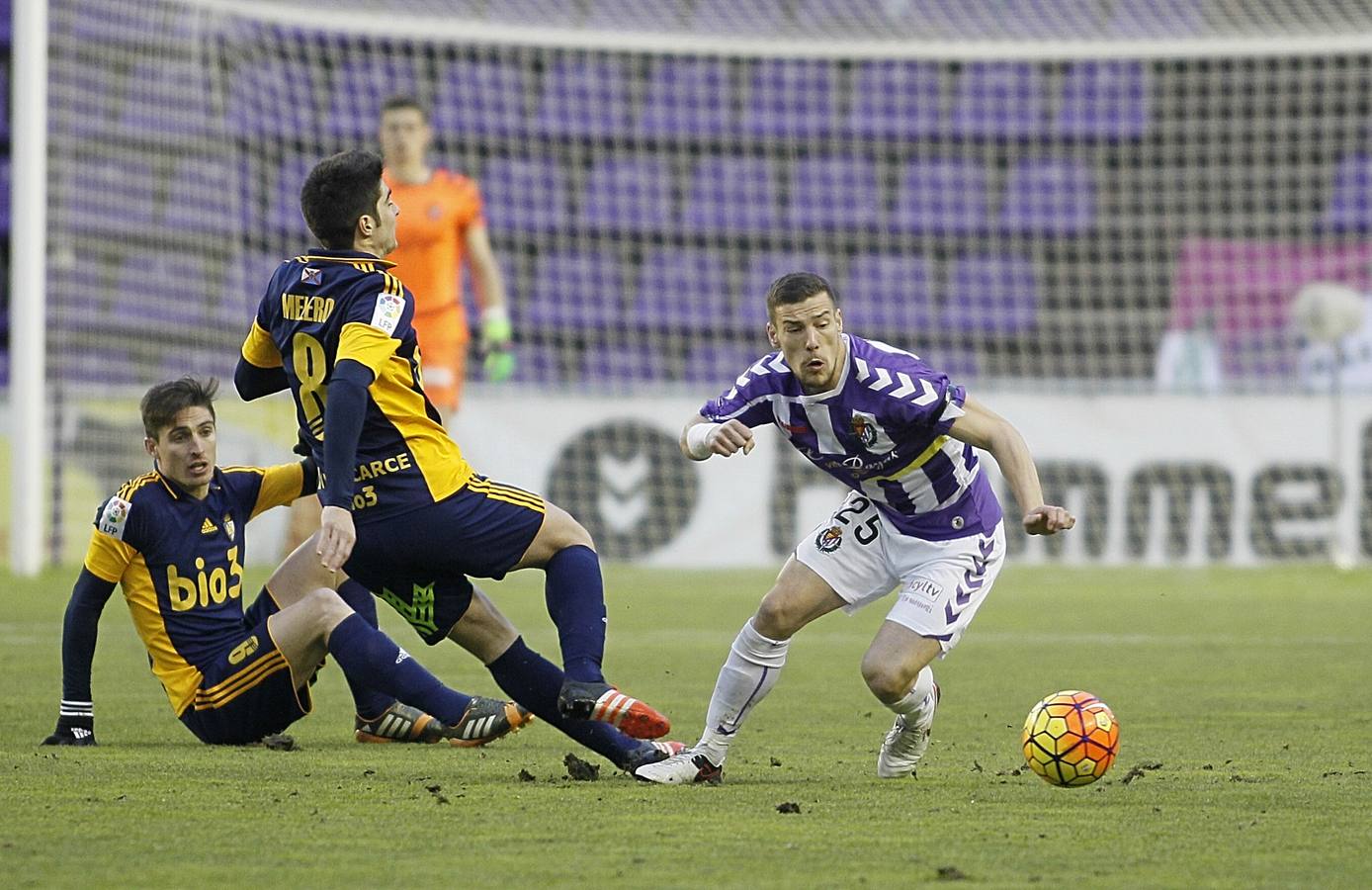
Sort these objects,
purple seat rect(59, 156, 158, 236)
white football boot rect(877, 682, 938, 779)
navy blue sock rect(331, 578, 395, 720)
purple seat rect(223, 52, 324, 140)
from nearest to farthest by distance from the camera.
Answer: white football boot rect(877, 682, 938, 779)
navy blue sock rect(331, 578, 395, 720)
purple seat rect(59, 156, 158, 236)
purple seat rect(223, 52, 324, 140)

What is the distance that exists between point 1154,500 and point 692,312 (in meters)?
5.15

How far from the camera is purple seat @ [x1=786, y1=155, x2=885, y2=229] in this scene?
58.5ft

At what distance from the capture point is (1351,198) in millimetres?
17984

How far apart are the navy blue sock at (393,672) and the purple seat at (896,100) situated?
563 inches

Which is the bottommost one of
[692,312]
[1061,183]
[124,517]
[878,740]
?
[878,740]

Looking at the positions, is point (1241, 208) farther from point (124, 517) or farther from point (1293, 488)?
point (124, 517)

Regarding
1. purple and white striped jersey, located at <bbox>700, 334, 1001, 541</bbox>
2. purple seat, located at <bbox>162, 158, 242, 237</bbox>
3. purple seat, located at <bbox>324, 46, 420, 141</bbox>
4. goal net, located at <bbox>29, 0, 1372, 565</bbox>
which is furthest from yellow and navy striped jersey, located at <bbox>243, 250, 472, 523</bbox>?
purple seat, located at <bbox>324, 46, 420, 141</bbox>

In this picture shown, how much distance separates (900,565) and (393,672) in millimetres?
1415

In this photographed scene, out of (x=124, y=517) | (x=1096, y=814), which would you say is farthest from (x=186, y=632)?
(x=1096, y=814)

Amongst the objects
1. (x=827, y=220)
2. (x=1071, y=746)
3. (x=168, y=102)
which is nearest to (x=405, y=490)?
(x=1071, y=746)

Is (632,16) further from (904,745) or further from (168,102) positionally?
(904,745)

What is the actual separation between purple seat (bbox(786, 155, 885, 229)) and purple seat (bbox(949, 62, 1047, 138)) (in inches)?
39.7

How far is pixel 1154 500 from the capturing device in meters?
13.7

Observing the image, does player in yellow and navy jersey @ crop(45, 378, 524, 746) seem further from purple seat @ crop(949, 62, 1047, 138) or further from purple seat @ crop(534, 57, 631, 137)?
purple seat @ crop(949, 62, 1047, 138)
